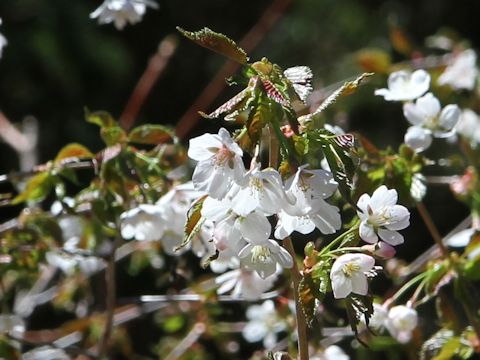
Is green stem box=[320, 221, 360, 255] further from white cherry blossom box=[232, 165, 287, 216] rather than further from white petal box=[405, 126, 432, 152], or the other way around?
white petal box=[405, 126, 432, 152]

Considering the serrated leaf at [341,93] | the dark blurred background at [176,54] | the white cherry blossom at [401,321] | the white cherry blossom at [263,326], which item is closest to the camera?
the serrated leaf at [341,93]

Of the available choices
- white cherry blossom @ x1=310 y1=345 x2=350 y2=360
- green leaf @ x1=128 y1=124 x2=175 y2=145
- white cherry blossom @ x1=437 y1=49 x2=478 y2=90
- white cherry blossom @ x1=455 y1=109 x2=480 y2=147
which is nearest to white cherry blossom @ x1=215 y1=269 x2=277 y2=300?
white cherry blossom @ x1=310 y1=345 x2=350 y2=360

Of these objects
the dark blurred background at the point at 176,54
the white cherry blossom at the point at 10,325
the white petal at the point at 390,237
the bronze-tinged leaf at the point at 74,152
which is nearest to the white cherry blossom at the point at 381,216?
the white petal at the point at 390,237

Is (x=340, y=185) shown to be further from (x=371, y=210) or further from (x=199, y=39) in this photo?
(x=199, y=39)

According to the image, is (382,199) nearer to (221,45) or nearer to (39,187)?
(221,45)

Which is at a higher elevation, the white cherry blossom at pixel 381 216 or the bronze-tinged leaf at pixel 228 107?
the bronze-tinged leaf at pixel 228 107

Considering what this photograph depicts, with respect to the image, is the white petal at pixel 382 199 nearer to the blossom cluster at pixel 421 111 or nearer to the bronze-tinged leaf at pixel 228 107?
the bronze-tinged leaf at pixel 228 107
